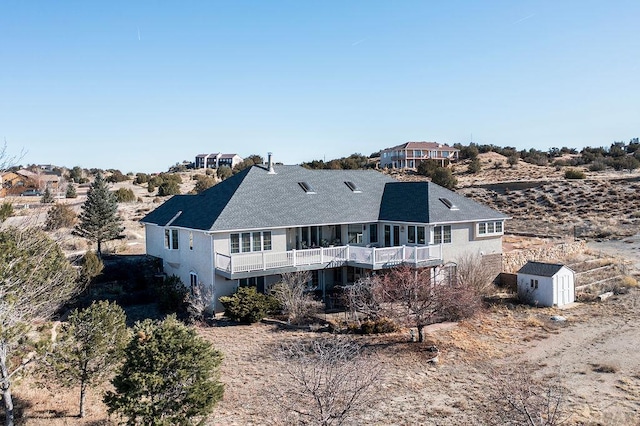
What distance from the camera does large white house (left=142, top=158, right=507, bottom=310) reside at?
25750 mm

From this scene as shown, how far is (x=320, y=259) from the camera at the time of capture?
26.6m

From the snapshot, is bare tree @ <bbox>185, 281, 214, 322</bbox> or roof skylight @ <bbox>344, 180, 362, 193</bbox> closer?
bare tree @ <bbox>185, 281, 214, 322</bbox>

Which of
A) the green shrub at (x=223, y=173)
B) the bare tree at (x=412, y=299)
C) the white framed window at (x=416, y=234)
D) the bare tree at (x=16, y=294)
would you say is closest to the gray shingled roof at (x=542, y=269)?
the white framed window at (x=416, y=234)

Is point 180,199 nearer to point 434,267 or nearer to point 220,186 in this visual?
point 220,186

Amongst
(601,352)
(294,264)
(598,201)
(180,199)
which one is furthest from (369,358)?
(598,201)

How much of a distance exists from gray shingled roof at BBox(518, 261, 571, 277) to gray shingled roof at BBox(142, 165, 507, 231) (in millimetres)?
3734

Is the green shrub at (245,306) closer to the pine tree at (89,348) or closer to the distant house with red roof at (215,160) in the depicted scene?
the pine tree at (89,348)

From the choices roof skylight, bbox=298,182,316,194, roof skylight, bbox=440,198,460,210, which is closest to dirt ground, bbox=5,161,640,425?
roof skylight, bbox=440,198,460,210

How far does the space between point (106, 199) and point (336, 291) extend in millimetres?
19336

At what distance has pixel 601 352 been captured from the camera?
66.5 ft

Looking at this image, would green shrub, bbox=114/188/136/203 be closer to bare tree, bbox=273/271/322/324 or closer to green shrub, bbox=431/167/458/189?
green shrub, bbox=431/167/458/189

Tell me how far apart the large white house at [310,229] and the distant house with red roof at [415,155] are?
66.7 metres

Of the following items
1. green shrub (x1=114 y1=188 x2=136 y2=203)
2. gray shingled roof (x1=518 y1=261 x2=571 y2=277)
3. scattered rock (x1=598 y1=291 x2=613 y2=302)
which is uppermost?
green shrub (x1=114 y1=188 x2=136 y2=203)

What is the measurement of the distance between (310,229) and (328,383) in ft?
58.9
